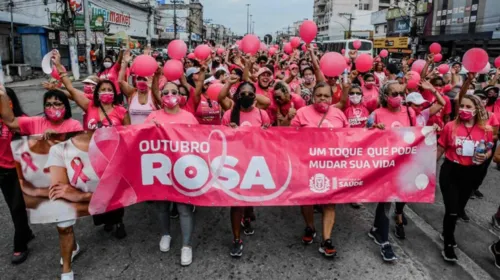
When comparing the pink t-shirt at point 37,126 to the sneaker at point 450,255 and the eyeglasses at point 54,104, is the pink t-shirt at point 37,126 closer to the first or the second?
the eyeglasses at point 54,104

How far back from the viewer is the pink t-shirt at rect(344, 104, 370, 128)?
4.85m

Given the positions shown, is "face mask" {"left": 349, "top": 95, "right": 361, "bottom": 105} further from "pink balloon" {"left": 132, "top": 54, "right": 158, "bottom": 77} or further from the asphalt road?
"pink balloon" {"left": 132, "top": 54, "right": 158, "bottom": 77}

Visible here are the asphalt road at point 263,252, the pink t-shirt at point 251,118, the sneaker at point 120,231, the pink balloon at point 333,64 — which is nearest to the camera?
the asphalt road at point 263,252

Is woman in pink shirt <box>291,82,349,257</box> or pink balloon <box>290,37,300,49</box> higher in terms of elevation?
pink balloon <box>290,37,300,49</box>

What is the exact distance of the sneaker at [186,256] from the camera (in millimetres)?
3547

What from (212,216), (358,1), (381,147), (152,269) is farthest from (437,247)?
(358,1)

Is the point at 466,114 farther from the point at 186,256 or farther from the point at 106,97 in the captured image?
the point at 106,97

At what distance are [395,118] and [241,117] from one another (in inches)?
62.0

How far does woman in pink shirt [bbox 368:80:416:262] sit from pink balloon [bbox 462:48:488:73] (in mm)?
959

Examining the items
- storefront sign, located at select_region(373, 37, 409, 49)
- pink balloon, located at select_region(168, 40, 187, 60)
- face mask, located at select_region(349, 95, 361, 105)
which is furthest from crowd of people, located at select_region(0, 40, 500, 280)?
storefront sign, located at select_region(373, 37, 409, 49)

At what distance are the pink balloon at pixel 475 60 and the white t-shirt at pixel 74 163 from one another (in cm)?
411

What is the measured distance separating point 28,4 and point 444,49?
35156mm

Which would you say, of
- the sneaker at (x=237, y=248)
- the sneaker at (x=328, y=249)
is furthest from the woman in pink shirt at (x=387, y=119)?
the sneaker at (x=237, y=248)

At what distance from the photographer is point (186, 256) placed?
11.7 ft
